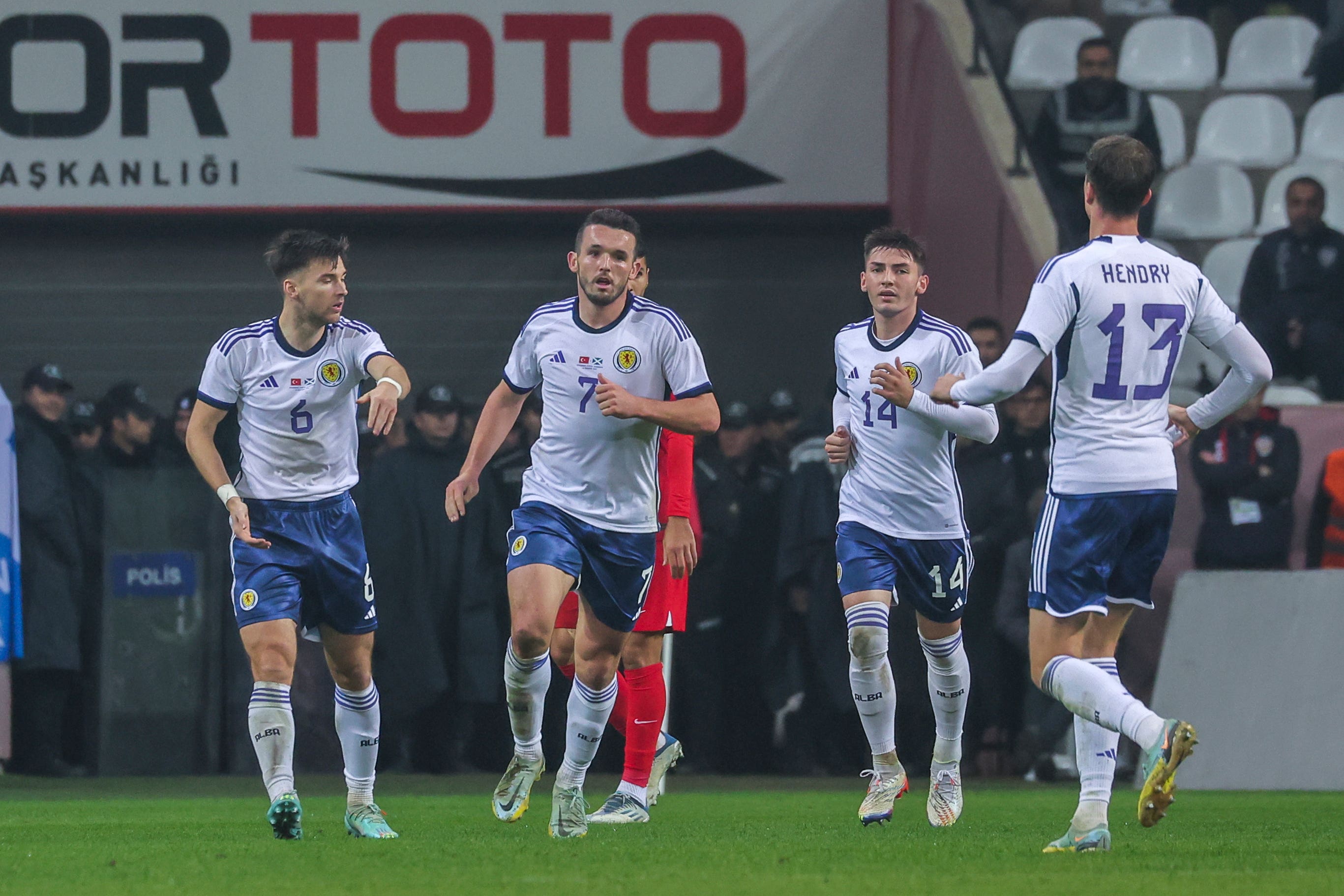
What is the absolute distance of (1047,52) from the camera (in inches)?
675

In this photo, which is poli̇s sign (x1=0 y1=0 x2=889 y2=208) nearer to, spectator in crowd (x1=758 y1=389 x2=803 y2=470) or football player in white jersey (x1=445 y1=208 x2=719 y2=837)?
spectator in crowd (x1=758 y1=389 x2=803 y2=470)

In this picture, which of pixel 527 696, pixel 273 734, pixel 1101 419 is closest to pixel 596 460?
pixel 527 696

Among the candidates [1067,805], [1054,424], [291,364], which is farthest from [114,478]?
[1054,424]

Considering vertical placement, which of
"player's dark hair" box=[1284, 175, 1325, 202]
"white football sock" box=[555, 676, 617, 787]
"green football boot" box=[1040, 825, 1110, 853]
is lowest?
"green football boot" box=[1040, 825, 1110, 853]

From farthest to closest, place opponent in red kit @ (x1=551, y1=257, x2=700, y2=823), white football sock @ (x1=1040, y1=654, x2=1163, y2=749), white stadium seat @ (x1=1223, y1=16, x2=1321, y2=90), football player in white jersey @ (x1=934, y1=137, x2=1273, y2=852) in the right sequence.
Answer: white stadium seat @ (x1=1223, y1=16, x2=1321, y2=90), opponent in red kit @ (x1=551, y1=257, x2=700, y2=823), football player in white jersey @ (x1=934, y1=137, x2=1273, y2=852), white football sock @ (x1=1040, y1=654, x2=1163, y2=749)

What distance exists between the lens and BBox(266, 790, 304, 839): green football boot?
709 centimetres

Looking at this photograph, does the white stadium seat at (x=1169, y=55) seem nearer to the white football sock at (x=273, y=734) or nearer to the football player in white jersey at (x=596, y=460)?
the football player in white jersey at (x=596, y=460)

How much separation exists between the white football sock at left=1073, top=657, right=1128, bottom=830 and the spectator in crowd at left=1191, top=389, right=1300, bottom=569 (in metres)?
5.74

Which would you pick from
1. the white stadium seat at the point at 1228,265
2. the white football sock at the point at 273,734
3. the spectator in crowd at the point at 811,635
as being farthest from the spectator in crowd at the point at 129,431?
the white stadium seat at the point at 1228,265

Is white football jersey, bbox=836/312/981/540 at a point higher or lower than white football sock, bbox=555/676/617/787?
higher

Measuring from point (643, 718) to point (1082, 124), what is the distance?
8030mm

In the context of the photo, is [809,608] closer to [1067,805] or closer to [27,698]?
[1067,805]

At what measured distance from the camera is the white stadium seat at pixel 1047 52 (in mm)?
16828

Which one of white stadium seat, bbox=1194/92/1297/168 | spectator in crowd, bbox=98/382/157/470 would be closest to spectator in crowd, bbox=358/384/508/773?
spectator in crowd, bbox=98/382/157/470
